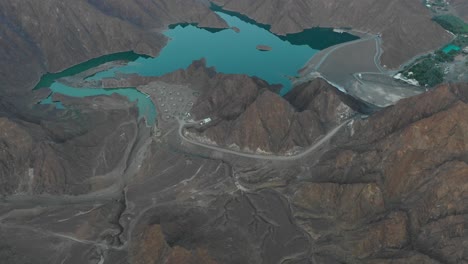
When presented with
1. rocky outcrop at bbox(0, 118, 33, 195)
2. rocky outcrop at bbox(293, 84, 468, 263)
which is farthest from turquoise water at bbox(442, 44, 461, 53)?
rocky outcrop at bbox(0, 118, 33, 195)

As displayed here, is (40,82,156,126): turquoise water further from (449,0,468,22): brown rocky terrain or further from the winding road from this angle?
(449,0,468,22): brown rocky terrain

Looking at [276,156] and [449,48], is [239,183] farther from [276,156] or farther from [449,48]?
[449,48]

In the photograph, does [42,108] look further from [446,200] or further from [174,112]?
[446,200]

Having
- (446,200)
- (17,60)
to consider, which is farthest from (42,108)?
(446,200)

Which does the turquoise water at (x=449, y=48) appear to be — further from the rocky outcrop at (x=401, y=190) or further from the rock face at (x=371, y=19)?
the rocky outcrop at (x=401, y=190)

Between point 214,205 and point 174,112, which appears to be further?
point 174,112

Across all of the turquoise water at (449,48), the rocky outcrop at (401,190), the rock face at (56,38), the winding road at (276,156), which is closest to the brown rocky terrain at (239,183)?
the rocky outcrop at (401,190)
